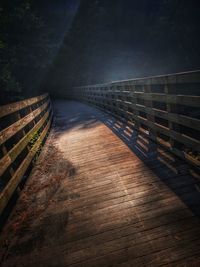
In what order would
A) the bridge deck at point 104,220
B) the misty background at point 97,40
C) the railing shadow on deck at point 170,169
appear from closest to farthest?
the bridge deck at point 104,220
the railing shadow on deck at point 170,169
the misty background at point 97,40

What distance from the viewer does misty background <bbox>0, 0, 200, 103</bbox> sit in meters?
23.2

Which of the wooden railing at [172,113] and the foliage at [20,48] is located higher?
the foliage at [20,48]

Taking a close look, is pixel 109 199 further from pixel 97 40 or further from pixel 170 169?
pixel 97 40

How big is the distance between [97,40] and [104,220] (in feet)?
102

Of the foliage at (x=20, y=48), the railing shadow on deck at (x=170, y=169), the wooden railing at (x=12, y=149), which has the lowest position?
Result: the railing shadow on deck at (x=170, y=169)

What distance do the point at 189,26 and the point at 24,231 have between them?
25.8 metres

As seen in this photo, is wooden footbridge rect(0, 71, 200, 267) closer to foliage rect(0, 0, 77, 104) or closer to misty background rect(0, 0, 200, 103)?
foliage rect(0, 0, 77, 104)

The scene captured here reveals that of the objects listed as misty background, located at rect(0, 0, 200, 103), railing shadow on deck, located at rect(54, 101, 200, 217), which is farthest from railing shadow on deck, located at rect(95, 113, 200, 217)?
misty background, located at rect(0, 0, 200, 103)

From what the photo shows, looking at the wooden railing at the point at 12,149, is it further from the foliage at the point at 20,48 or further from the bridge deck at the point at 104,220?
the foliage at the point at 20,48

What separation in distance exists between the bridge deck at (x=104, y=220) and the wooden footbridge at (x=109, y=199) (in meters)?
0.01

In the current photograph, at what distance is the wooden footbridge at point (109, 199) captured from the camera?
2803 mm

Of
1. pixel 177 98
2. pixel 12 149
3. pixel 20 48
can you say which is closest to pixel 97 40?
pixel 20 48

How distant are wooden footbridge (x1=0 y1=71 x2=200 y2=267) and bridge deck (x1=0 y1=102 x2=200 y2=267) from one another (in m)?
0.01

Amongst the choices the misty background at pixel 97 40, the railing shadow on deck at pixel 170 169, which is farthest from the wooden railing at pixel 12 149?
the misty background at pixel 97 40
